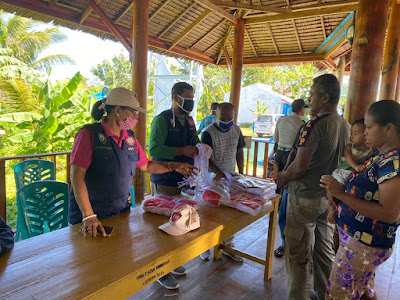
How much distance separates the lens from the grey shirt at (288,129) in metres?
4.00

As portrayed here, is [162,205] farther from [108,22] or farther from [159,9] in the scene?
[159,9]

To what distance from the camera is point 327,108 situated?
2.14 metres

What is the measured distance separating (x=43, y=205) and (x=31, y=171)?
1.03 metres

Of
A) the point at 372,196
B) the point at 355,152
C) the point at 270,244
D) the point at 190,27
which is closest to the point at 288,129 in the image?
the point at 355,152

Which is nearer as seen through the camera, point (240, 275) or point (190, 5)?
point (240, 275)

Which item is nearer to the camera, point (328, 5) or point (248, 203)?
point (248, 203)

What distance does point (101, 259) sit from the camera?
1333 mm

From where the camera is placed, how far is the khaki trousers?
223cm

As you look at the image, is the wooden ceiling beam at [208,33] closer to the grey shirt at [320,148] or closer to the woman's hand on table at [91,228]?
the grey shirt at [320,148]

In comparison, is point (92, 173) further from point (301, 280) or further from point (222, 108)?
point (301, 280)

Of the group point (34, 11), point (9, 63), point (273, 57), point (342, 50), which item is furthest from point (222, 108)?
point (9, 63)

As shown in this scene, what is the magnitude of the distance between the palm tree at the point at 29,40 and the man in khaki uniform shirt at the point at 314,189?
1393cm

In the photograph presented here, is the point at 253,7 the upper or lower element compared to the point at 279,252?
upper

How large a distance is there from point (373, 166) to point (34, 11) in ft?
16.5
